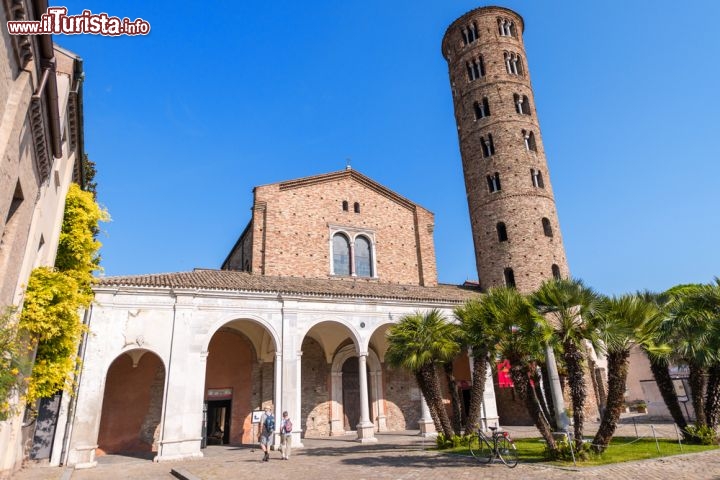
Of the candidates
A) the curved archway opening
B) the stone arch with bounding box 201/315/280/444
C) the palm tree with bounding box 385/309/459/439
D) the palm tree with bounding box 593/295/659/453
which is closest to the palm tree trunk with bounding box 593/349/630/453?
the palm tree with bounding box 593/295/659/453

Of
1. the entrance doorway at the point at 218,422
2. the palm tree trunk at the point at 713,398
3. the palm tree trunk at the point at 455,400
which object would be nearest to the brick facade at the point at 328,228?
the entrance doorway at the point at 218,422

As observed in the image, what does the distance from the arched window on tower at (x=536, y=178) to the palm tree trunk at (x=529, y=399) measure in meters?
17.5

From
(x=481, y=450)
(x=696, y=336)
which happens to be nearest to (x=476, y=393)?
(x=481, y=450)

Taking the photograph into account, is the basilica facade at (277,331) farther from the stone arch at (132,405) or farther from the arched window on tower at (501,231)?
the arched window on tower at (501,231)

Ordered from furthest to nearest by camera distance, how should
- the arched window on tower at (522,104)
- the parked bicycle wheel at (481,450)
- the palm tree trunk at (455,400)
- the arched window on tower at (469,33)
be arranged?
the arched window on tower at (469,33) → the arched window on tower at (522,104) → the palm tree trunk at (455,400) → the parked bicycle wheel at (481,450)

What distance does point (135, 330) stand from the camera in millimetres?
15328

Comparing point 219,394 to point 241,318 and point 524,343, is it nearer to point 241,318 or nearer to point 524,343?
point 241,318

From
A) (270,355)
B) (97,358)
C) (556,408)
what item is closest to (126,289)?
(97,358)

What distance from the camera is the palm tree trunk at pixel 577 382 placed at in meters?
10.8

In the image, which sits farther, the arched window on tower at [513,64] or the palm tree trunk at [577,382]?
the arched window on tower at [513,64]

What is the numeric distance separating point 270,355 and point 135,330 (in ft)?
21.8

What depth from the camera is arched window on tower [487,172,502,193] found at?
26.8 metres

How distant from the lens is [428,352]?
14352mm

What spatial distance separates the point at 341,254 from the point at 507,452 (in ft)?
50.9
